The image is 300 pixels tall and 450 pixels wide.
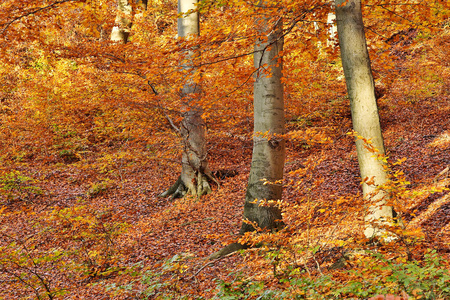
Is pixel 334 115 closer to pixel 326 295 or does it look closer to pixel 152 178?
pixel 152 178

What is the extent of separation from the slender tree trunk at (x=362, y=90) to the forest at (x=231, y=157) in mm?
17

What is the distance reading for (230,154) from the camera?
457 inches

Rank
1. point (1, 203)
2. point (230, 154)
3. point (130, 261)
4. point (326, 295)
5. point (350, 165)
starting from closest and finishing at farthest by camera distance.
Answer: point (326, 295)
point (130, 261)
point (350, 165)
point (1, 203)
point (230, 154)

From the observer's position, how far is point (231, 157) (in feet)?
37.6

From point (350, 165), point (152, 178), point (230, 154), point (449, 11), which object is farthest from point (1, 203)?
point (449, 11)

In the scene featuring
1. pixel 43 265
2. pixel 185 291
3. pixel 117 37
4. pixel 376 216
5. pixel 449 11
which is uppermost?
pixel 117 37

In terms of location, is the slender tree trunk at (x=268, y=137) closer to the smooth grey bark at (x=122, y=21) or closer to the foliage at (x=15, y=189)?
the foliage at (x=15, y=189)

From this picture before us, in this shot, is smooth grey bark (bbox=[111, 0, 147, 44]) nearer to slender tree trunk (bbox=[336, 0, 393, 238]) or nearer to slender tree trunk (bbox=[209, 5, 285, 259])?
slender tree trunk (bbox=[209, 5, 285, 259])

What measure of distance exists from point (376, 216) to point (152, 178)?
811 cm

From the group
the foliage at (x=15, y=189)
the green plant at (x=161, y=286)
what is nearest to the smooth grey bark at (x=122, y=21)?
the foliage at (x=15, y=189)

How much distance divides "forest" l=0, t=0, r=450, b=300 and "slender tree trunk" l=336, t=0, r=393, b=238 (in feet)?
0.05

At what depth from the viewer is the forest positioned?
359 cm

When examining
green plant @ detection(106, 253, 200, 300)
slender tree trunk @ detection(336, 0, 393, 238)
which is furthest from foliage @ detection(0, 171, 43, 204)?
slender tree trunk @ detection(336, 0, 393, 238)

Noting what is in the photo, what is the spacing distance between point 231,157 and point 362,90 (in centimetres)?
795
